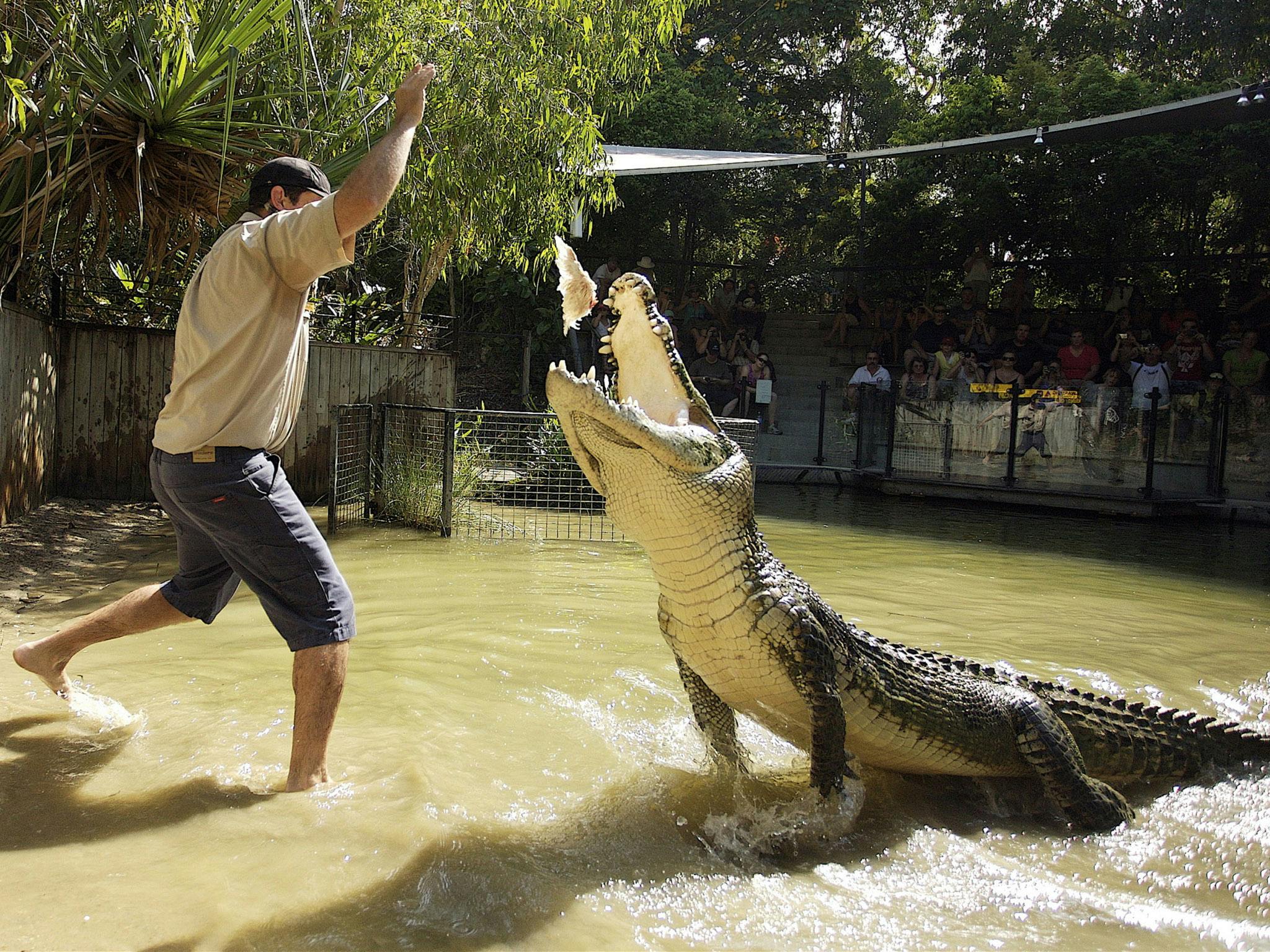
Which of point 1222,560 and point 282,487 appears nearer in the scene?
point 282,487

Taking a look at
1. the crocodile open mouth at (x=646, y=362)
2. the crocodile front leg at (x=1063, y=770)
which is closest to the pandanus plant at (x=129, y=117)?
the crocodile open mouth at (x=646, y=362)

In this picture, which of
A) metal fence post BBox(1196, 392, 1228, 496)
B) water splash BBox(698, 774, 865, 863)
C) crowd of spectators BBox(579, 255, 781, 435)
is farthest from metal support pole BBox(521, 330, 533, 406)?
water splash BBox(698, 774, 865, 863)

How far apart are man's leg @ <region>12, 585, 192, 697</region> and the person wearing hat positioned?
18.3 inches

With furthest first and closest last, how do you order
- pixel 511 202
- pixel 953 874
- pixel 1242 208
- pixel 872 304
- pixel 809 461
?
1. pixel 872 304
2. pixel 1242 208
3. pixel 809 461
4. pixel 511 202
5. pixel 953 874

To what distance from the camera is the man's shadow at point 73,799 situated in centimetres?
217

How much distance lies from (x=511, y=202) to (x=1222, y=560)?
6.51m

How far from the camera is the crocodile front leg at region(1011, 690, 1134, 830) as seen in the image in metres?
2.74

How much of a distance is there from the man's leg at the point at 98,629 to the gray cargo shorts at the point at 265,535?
0.45m

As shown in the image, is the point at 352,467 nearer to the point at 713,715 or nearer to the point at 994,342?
the point at 713,715

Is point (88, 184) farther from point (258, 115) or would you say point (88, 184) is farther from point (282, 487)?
point (282, 487)

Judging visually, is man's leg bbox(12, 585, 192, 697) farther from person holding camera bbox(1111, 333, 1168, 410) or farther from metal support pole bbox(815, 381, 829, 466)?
metal support pole bbox(815, 381, 829, 466)

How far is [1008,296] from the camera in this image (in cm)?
1492

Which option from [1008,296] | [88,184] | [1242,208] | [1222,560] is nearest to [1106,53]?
[1242,208]

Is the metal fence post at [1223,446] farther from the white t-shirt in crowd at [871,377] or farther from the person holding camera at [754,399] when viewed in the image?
the person holding camera at [754,399]
